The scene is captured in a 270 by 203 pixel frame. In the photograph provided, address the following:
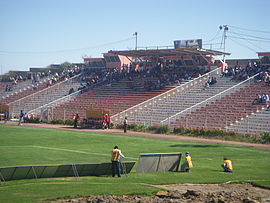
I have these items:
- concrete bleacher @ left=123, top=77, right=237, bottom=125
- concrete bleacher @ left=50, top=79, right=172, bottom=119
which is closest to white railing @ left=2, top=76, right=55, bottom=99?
concrete bleacher @ left=50, top=79, right=172, bottom=119

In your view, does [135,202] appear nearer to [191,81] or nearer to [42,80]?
[191,81]

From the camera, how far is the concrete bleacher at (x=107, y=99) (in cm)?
5634

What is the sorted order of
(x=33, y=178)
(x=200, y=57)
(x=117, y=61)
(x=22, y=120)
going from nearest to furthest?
(x=33, y=178)
(x=22, y=120)
(x=200, y=57)
(x=117, y=61)

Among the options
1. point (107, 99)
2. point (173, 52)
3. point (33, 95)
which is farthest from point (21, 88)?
point (173, 52)

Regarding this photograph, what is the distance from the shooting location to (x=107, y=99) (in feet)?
196

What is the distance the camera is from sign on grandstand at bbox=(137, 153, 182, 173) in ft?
75.6

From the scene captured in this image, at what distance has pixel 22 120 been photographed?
184ft

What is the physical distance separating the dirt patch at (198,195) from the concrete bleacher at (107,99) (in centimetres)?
3443

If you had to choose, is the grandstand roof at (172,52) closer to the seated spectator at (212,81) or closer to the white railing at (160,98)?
the white railing at (160,98)

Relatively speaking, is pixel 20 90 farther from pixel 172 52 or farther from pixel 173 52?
pixel 173 52

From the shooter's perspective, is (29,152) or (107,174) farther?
(29,152)

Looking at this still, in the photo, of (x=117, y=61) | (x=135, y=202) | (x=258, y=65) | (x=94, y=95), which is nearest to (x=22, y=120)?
(x=94, y=95)

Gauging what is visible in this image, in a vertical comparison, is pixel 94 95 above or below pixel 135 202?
above

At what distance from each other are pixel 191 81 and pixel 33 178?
38.3 metres
